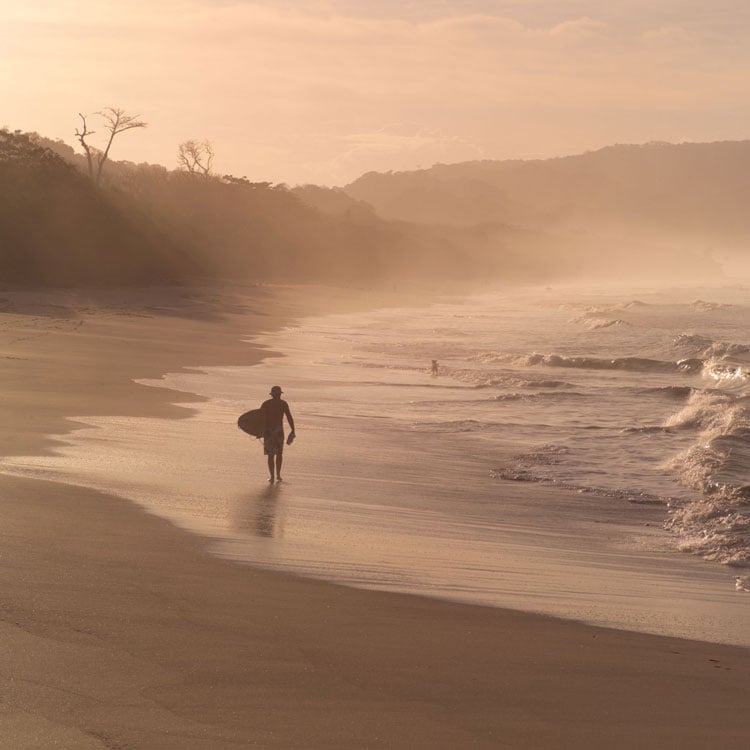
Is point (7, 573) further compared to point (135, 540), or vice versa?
point (135, 540)

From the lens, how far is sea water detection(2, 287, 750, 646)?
810cm

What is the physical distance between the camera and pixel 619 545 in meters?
9.87

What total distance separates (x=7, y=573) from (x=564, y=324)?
43.7m

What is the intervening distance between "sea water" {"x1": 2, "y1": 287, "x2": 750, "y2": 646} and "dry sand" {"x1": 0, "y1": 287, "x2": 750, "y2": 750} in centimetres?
65

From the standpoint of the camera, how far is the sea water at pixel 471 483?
319 inches

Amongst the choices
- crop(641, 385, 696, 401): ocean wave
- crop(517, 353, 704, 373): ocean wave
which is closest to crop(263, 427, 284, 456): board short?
crop(641, 385, 696, 401): ocean wave

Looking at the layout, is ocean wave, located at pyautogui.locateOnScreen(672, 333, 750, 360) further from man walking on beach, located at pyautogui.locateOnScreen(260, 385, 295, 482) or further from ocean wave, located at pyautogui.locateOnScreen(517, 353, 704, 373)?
man walking on beach, located at pyautogui.locateOnScreen(260, 385, 295, 482)

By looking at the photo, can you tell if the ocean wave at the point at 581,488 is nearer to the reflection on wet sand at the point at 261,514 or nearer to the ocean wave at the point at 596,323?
the reflection on wet sand at the point at 261,514

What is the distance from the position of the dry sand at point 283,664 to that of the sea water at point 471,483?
65 centimetres

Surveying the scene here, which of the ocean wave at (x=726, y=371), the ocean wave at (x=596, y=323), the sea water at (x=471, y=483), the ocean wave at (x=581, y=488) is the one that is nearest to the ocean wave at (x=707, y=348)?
the ocean wave at (x=726, y=371)

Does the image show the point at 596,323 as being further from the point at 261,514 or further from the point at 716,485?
the point at 261,514

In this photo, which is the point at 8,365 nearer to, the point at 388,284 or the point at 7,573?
the point at 7,573

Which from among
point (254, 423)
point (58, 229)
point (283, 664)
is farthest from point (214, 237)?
point (283, 664)

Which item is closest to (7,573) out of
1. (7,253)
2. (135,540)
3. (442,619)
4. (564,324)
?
(135,540)
